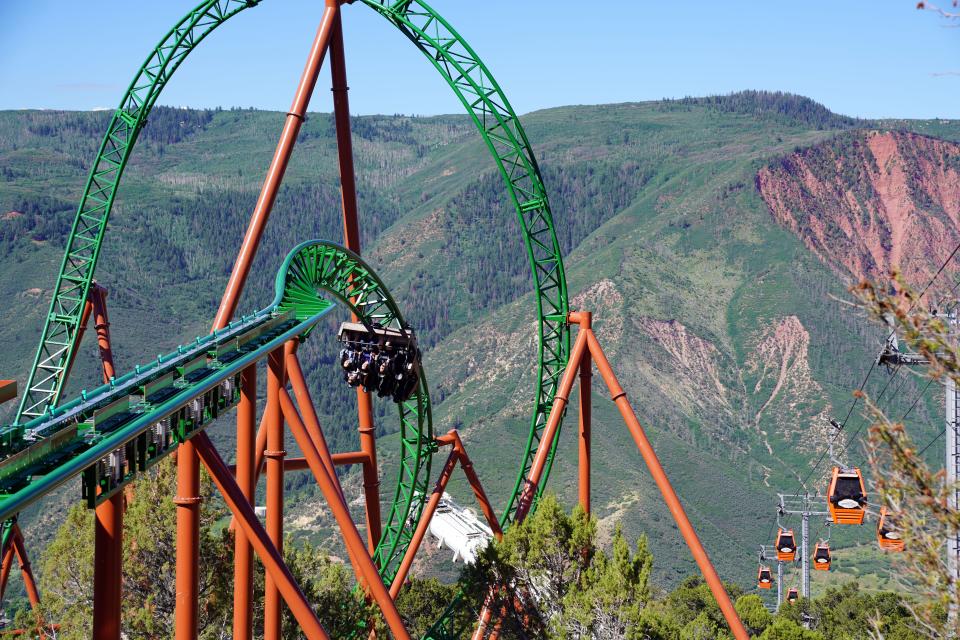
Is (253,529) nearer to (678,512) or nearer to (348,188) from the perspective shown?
(678,512)

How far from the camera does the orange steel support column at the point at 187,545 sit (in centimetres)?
1648

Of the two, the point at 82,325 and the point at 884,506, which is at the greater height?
the point at 884,506

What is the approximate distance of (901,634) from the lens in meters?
35.0

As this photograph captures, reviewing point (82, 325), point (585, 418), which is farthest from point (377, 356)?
point (82, 325)

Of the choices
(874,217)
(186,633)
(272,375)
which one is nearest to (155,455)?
(186,633)

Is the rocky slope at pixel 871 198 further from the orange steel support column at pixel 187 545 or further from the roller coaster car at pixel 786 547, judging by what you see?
the orange steel support column at pixel 187 545

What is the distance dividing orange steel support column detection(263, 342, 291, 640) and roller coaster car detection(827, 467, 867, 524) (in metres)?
13.0

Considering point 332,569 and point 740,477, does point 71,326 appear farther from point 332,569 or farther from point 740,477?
point 740,477

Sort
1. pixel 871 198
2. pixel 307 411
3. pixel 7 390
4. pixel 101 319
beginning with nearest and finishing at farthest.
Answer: pixel 7 390 < pixel 307 411 < pixel 101 319 < pixel 871 198

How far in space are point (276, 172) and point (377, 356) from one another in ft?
17.4

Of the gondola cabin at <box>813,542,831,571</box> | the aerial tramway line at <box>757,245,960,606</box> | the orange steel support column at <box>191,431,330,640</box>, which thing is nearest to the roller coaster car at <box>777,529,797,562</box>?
the aerial tramway line at <box>757,245,960,606</box>

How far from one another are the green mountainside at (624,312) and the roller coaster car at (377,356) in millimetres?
55988

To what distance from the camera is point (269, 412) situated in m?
20.5

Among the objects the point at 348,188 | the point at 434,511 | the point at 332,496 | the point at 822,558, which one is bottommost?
the point at 822,558
